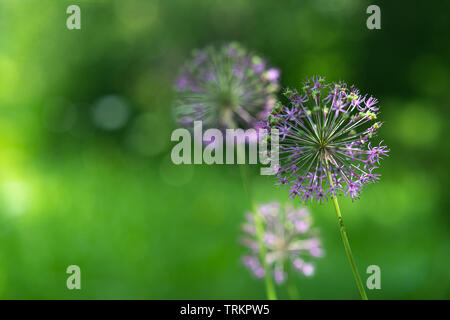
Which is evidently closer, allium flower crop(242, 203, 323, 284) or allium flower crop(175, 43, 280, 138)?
allium flower crop(242, 203, 323, 284)

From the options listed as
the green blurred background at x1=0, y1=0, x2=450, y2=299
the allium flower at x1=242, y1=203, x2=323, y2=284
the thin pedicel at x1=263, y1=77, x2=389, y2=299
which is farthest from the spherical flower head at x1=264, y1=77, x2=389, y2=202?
the green blurred background at x1=0, y1=0, x2=450, y2=299

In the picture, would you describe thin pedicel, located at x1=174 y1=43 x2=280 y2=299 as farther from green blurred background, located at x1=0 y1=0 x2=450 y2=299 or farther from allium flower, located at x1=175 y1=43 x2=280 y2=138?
green blurred background, located at x1=0 y1=0 x2=450 y2=299

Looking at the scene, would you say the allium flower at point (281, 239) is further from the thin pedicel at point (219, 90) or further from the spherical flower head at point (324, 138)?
the spherical flower head at point (324, 138)

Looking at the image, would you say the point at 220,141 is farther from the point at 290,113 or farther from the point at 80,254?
the point at 80,254

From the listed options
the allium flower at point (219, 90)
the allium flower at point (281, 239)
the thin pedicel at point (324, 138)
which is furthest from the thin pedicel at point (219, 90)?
the thin pedicel at point (324, 138)

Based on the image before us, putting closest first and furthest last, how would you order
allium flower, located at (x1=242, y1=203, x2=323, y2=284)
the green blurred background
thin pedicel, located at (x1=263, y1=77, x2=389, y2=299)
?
thin pedicel, located at (x1=263, y1=77, x2=389, y2=299), allium flower, located at (x1=242, y1=203, x2=323, y2=284), the green blurred background

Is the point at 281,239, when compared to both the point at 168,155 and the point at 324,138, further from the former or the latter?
the point at 168,155
